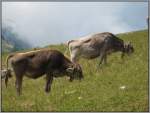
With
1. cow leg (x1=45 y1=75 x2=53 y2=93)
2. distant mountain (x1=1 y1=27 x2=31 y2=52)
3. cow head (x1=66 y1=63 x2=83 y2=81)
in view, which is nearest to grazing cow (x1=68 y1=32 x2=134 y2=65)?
cow head (x1=66 y1=63 x2=83 y2=81)

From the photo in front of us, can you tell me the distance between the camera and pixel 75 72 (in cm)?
2403

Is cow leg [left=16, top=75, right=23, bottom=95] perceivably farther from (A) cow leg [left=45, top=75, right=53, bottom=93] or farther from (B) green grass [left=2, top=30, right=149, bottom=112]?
(A) cow leg [left=45, top=75, right=53, bottom=93]

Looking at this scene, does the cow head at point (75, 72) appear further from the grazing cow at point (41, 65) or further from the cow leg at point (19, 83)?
the cow leg at point (19, 83)

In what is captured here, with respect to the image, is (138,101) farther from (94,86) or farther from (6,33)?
(6,33)

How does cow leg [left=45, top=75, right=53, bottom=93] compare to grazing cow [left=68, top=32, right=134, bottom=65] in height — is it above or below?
below

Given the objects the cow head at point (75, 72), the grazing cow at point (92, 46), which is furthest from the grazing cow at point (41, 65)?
the grazing cow at point (92, 46)

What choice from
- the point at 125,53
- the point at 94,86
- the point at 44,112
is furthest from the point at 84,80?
the point at 125,53

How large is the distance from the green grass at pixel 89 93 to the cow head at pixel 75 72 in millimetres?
245

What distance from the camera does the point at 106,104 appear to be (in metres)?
22.1

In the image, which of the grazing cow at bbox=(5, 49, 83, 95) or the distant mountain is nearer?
the distant mountain

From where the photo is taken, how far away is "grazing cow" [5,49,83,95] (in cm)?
2289

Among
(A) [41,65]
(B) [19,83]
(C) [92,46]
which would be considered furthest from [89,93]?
(C) [92,46]

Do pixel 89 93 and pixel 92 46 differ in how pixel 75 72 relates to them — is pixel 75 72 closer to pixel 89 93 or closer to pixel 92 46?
pixel 89 93

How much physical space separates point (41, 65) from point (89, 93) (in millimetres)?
2317
